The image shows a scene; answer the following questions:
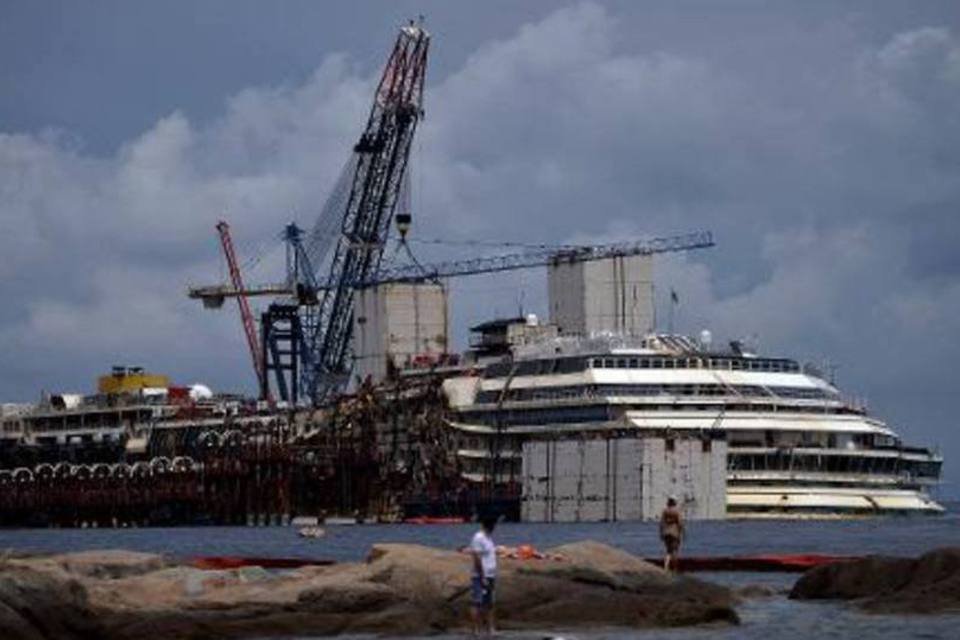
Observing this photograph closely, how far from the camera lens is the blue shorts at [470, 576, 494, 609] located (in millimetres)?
44125

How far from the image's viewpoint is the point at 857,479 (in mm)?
161000

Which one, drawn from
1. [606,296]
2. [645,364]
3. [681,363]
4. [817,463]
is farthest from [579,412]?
[606,296]

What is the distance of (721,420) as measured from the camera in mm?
159875

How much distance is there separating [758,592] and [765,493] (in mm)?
98102

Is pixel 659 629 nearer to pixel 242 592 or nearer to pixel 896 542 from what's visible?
pixel 242 592

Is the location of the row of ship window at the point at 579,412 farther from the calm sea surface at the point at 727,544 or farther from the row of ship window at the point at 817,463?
the calm sea surface at the point at 727,544

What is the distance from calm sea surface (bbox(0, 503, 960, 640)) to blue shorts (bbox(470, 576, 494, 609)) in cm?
85

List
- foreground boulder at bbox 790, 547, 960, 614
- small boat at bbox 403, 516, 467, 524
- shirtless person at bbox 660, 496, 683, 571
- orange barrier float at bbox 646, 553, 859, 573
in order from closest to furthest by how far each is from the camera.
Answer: foreground boulder at bbox 790, 547, 960, 614 → shirtless person at bbox 660, 496, 683, 571 → orange barrier float at bbox 646, 553, 859, 573 → small boat at bbox 403, 516, 467, 524

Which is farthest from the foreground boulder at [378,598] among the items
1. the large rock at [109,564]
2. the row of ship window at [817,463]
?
the row of ship window at [817,463]

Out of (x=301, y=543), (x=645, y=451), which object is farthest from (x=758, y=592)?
(x=645, y=451)

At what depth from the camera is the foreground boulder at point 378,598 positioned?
45375 mm

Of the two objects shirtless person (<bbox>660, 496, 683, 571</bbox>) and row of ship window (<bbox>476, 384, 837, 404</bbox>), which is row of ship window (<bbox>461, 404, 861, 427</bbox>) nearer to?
row of ship window (<bbox>476, 384, 837, 404</bbox>)

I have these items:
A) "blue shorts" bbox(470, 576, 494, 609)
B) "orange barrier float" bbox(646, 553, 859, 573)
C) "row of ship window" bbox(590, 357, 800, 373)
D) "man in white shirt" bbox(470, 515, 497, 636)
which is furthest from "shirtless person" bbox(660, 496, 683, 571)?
"row of ship window" bbox(590, 357, 800, 373)

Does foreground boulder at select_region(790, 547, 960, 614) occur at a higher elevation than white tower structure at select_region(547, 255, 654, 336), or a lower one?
lower
